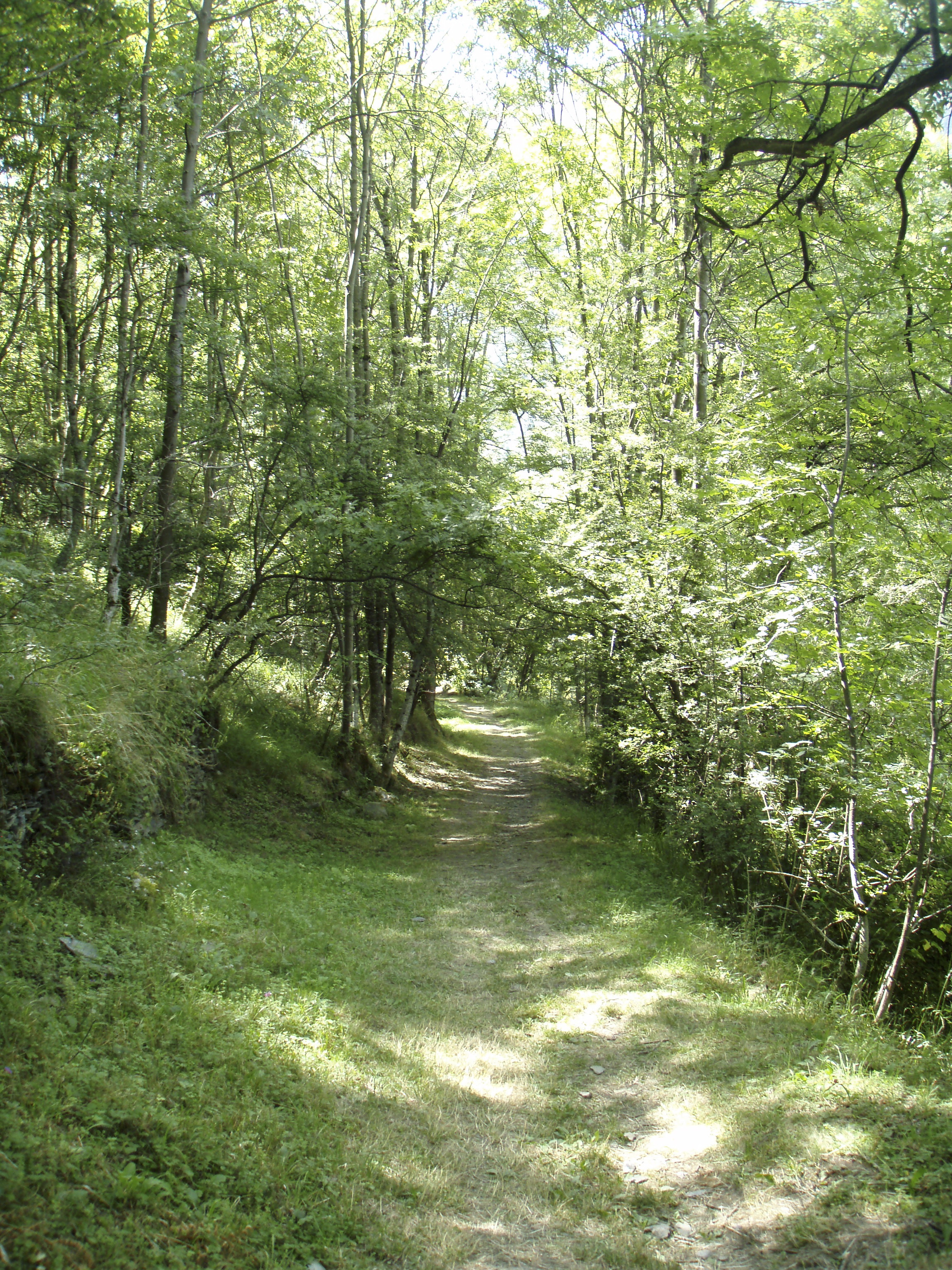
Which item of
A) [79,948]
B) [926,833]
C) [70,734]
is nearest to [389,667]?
[70,734]

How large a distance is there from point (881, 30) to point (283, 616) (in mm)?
8138

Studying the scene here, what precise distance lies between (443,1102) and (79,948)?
214 cm

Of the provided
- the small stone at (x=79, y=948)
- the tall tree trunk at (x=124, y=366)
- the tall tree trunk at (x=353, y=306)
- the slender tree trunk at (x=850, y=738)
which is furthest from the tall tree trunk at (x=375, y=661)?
the small stone at (x=79, y=948)

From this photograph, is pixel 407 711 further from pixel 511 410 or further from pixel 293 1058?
pixel 293 1058

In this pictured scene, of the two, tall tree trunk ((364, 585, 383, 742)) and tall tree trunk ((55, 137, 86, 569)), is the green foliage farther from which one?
tall tree trunk ((364, 585, 383, 742))

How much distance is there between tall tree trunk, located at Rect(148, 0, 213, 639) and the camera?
8.37m

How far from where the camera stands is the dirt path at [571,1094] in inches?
127

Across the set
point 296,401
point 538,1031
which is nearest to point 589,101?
point 296,401

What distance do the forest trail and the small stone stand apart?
1871 mm

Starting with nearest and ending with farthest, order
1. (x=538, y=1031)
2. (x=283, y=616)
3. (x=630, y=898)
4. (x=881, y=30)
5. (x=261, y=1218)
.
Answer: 1. (x=261, y=1218)
2. (x=881, y=30)
3. (x=538, y=1031)
4. (x=630, y=898)
5. (x=283, y=616)

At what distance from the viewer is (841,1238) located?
3.01m

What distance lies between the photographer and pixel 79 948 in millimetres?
4047

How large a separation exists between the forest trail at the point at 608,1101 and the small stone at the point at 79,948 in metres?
1.87

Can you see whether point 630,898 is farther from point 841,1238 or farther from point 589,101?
point 589,101
